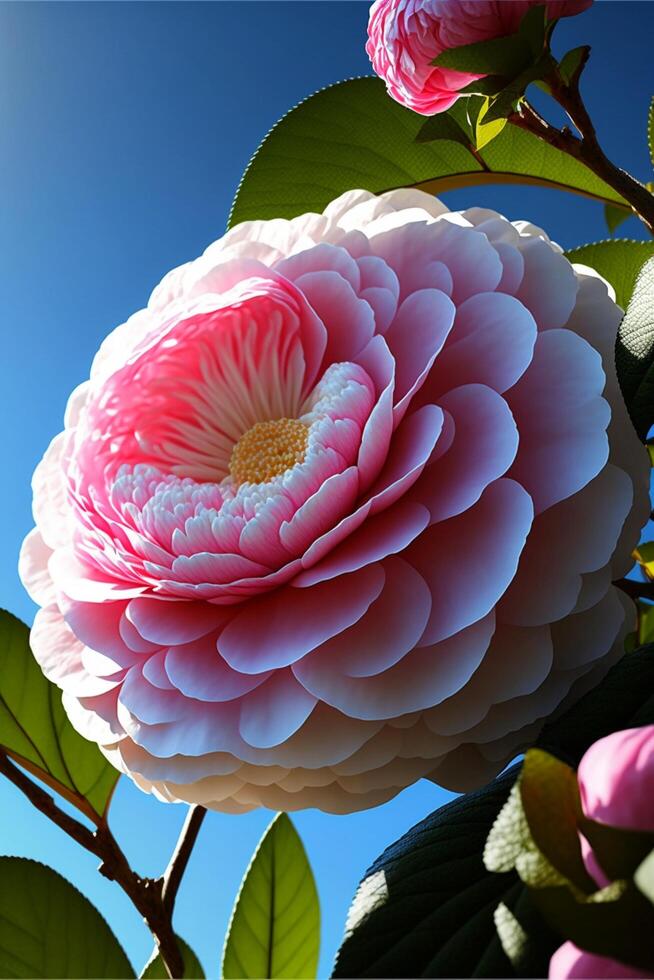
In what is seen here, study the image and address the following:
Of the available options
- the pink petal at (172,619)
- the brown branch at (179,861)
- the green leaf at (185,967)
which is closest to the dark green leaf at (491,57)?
the pink petal at (172,619)

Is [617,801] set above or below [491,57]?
below

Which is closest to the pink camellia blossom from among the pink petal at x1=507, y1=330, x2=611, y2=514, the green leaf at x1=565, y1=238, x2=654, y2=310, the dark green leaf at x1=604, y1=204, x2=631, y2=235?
the pink petal at x1=507, y1=330, x2=611, y2=514

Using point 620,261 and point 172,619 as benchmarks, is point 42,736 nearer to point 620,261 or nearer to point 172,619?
point 172,619

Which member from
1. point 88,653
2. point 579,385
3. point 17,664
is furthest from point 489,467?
point 17,664

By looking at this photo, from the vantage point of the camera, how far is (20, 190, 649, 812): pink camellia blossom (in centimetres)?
28

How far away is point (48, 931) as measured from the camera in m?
0.43

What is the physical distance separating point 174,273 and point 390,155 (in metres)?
0.19

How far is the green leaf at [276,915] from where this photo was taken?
48 centimetres

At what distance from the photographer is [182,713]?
30 cm

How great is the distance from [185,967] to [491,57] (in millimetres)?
447

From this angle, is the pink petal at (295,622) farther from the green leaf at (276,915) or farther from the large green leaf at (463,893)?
the green leaf at (276,915)

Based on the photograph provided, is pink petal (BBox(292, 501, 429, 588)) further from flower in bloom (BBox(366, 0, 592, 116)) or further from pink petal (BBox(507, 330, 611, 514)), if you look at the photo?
flower in bloom (BBox(366, 0, 592, 116))

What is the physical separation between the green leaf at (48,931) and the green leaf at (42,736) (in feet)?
0.13

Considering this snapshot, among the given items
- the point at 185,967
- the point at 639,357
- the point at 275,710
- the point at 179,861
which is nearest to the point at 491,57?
the point at 639,357
